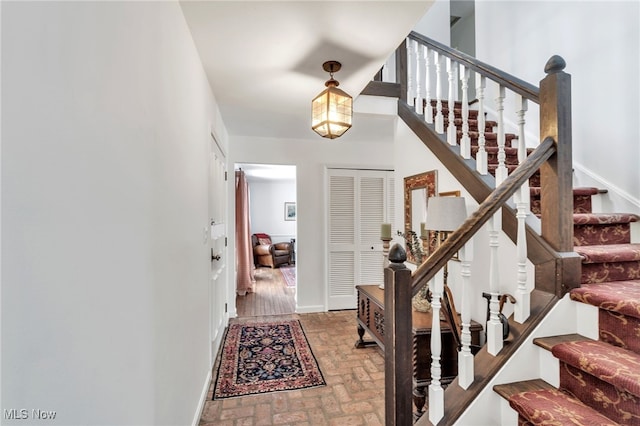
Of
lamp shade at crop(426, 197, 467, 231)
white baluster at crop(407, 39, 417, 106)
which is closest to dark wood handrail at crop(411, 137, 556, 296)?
lamp shade at crop(426, 197, 467, 231)

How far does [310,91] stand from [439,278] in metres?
1.93

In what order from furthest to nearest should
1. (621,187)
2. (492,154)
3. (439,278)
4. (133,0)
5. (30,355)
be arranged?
(492,154) < (621,187) < (439,278) < (133,0) < (30,355)

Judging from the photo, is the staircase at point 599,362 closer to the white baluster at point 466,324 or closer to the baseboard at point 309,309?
the white baluster at point 466,324

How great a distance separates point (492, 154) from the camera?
7.97ft

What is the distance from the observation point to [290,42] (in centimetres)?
184

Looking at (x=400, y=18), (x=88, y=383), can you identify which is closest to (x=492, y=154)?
(x=400, y=18)

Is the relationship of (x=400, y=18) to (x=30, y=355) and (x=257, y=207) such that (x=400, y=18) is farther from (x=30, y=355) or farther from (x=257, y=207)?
(x=257, y=207)

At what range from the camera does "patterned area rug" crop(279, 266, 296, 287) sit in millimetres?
6052

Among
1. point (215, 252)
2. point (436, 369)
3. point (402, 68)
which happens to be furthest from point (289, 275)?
point (436, 369)

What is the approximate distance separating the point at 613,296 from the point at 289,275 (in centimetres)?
597

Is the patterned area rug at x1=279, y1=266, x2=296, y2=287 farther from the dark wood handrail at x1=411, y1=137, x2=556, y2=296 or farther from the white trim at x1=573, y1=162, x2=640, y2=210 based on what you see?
the dark wood handrail at x1=411, y1=137, x2=556, y2=296

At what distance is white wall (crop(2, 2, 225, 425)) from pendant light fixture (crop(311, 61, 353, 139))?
3.28ft

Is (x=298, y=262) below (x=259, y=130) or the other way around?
below

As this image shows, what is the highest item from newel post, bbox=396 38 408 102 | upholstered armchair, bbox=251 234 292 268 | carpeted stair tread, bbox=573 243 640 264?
newel post, bbox=396 38 408 102
